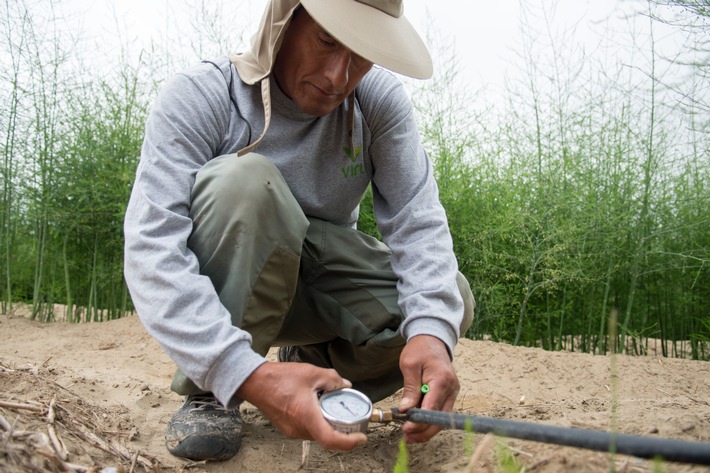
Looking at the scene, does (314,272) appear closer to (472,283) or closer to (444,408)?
(444,408)

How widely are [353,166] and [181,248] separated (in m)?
0.73

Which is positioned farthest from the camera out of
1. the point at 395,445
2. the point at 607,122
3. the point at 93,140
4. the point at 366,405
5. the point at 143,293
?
the point at 93,140

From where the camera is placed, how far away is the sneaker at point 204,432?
179cm

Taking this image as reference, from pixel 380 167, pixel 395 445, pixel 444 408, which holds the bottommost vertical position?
pixel 395 445

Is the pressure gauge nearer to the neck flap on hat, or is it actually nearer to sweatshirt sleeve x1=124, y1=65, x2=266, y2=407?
sweatshirt sleeve x1=124, y1=65, x2=266, y2=407

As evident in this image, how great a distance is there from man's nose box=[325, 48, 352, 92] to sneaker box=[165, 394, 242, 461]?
1.01 m

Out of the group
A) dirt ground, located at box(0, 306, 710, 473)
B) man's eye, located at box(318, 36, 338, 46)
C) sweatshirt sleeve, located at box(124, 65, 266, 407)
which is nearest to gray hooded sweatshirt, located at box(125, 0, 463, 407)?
sweatshirt sleeve, located at box(124, 65, 266, 407)

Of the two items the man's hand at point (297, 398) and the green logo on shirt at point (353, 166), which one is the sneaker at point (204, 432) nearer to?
the man's hand at point (297, 398)

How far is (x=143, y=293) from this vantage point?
5.22 feet

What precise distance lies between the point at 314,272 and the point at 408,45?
31.4 inches

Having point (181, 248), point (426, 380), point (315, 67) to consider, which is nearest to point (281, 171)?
point (315, 67)

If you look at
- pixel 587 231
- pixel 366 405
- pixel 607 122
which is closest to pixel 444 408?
pixel 366 405

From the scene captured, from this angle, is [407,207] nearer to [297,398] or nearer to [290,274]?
[290,274]

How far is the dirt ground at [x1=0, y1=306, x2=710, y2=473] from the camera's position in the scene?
1421 mm
